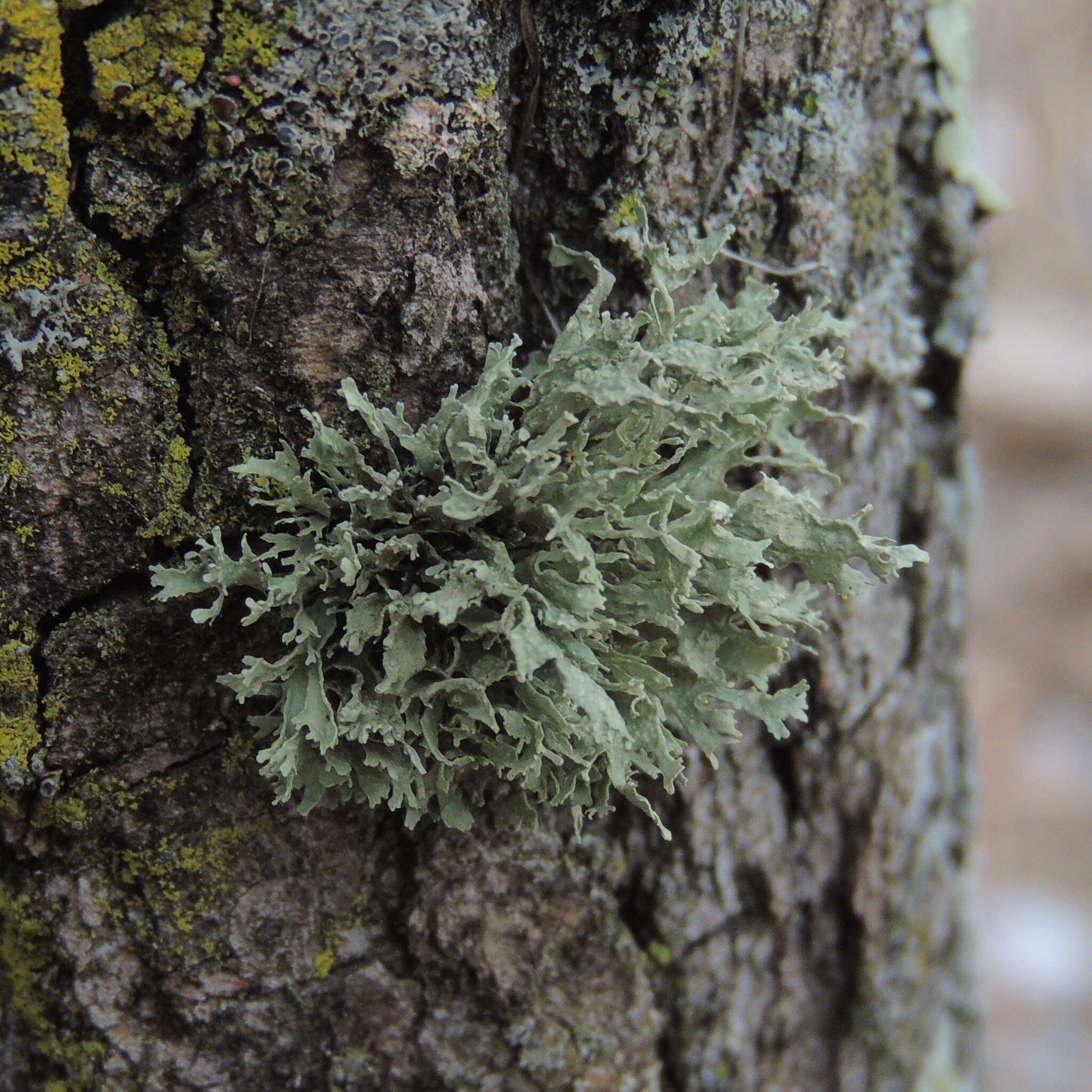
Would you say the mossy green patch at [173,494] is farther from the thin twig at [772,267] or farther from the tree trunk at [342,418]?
the thin twig at [772,267]

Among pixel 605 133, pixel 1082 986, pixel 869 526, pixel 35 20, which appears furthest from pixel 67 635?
pixel 1082 986

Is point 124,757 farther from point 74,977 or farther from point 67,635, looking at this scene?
point 74,977

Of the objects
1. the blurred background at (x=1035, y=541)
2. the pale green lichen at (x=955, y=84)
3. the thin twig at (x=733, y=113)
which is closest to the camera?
the thin twig at (x=733, y=113)

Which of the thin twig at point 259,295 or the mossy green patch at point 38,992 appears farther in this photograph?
the mossy green patch at point 38,992

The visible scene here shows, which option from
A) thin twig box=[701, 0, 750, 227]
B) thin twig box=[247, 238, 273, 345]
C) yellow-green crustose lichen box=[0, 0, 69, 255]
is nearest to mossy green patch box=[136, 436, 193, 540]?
thin twig box=[247, 238, 273, 345]

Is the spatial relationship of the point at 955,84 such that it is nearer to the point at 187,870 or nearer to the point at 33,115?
the point at 33,115

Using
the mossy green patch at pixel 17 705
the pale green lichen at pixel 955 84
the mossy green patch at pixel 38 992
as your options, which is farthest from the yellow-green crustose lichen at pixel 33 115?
the pale green lichen at pixel 955 84
